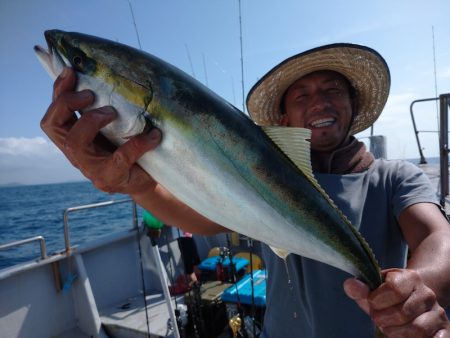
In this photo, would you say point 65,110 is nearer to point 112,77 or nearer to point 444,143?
point 112,77

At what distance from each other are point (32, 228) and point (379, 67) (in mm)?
26430

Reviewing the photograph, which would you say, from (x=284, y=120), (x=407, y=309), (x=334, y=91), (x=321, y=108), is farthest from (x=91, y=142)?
(x=334, y=91)

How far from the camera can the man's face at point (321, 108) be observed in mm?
2453

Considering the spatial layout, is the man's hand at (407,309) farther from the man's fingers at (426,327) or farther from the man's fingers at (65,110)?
the man's fingers at (65,110)

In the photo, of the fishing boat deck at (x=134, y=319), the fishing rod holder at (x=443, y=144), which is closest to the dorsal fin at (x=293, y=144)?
the fishing rod holder at (x=443, y=144)

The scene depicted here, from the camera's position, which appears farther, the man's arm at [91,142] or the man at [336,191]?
the man's arm at [91,142]

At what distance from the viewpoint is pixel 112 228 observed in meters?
21.6

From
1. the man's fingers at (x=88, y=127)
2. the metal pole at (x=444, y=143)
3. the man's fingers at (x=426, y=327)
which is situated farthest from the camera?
the metal pole at (x=444, y=143)

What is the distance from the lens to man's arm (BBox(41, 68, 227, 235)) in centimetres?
150

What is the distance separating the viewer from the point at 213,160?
1.53 m

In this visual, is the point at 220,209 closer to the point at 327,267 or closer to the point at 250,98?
the point at 327,267

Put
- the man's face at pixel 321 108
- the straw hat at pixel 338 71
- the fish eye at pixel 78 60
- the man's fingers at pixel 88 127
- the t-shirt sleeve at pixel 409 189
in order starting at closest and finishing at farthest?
the man's fingers at pixel 88 127 < the fish eye at pixel 78 60 < the t-shirt sleeve at pixel 409 189 < the man's face at pixel 321 108 < the straw hat at pixel 338 71

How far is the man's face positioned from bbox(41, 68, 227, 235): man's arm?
1.36 meters

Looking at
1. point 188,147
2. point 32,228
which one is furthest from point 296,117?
point 32,228
